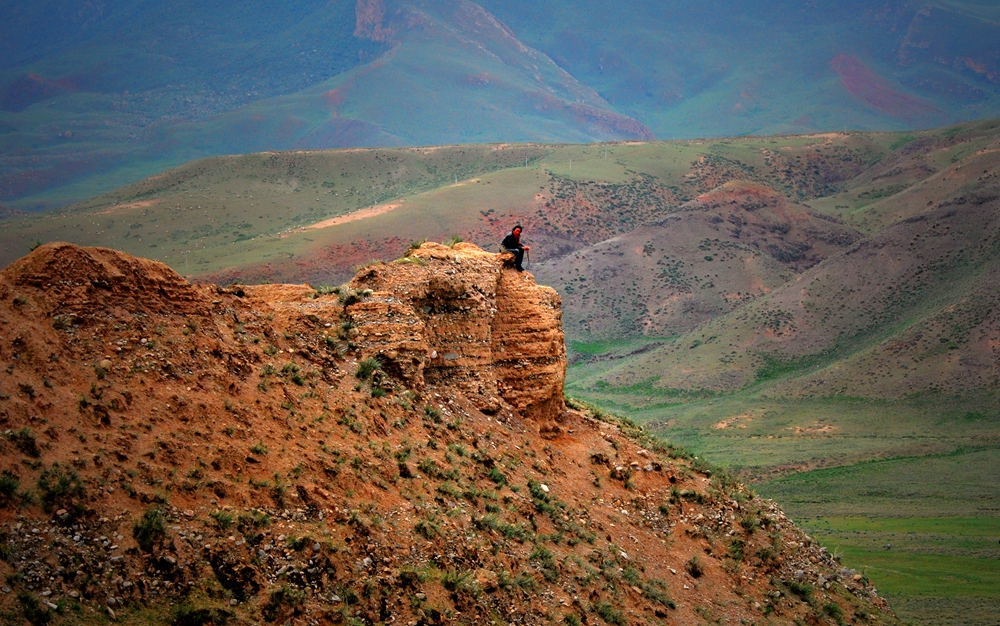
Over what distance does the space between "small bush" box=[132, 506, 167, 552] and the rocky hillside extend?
0.07 ft

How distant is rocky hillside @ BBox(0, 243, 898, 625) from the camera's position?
12.0 metres

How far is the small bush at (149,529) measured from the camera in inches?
470

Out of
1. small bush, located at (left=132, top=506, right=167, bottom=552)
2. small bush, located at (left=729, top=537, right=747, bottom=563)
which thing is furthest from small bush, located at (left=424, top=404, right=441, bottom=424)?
small bush, located at (left=132, top=506, right=167, bottom=552)

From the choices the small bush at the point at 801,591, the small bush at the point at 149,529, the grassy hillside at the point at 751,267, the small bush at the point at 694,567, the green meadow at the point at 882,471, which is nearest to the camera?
the small bush at the point at 149,529

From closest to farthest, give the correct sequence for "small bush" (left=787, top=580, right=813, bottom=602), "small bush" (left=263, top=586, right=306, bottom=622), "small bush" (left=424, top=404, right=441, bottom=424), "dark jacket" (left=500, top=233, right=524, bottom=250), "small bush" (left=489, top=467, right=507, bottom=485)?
"small bush" (left=263, top=586, right=306, bottom=622), "small bush" (left=489, top=467, right=507, bottom=485), "small bush" (left=424, top=404, right=441, bottom=424), "small bush" (left=787, top=580, right=813, bottom=602), "dark jacket" (left=500, top=233, right=524, bottom=250)

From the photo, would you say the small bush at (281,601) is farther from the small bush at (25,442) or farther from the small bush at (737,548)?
the small bush at (737,548)

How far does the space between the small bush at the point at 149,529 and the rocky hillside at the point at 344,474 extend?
2 cm

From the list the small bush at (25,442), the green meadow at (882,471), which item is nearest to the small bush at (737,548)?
the small bush at (25,442)

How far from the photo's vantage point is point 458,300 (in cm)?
2098

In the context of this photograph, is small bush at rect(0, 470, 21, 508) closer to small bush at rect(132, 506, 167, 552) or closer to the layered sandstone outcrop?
small bush at rect(132, 506, 167, 552)

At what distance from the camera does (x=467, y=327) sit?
829 inches

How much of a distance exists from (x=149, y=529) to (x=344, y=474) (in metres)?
3.67

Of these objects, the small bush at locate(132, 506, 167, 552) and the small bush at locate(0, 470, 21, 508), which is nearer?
the small bush at locate(0, 470, 21, 508)

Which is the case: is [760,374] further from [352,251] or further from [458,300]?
[458,300]
